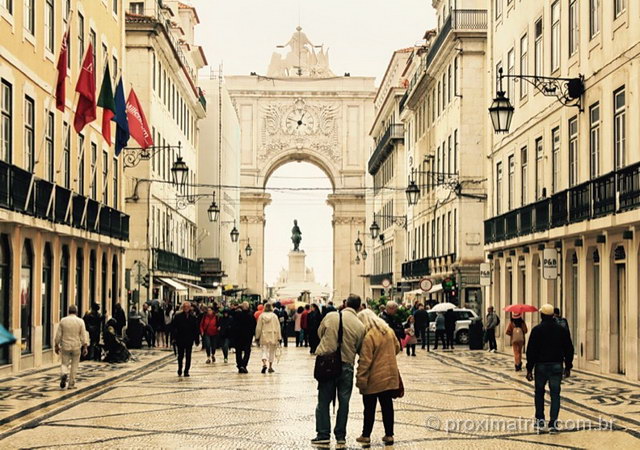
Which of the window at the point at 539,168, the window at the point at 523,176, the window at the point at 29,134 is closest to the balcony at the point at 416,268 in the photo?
the window at the point at 523,176

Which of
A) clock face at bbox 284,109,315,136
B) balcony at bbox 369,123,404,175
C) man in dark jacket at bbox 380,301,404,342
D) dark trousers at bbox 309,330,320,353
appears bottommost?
dark trousers at bbox 309,330,320,353

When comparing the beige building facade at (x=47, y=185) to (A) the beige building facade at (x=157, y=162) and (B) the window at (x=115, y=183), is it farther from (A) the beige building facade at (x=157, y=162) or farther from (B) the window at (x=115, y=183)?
(A) the beige building facade at (x=157, y=162)

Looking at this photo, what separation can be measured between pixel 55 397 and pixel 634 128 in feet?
39.8

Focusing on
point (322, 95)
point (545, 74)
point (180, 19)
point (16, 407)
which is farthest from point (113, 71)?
point (322, 95)

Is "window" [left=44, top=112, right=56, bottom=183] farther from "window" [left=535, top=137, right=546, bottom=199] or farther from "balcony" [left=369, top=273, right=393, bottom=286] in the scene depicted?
"balcony" [left=369, top=273, right=393, bottom=286]

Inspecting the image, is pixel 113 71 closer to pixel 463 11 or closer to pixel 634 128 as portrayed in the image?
pixel 463 11

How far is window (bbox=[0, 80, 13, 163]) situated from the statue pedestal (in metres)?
98.7

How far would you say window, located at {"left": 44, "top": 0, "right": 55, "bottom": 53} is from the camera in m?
29.1

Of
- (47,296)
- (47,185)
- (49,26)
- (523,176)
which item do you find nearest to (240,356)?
(47,296)

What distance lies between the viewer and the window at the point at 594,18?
27.5 metres

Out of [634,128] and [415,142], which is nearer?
[634,128]

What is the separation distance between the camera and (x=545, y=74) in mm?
33125

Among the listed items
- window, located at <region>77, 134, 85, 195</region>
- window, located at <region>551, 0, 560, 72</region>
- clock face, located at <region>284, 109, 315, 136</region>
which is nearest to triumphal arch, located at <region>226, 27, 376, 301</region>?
clock face, located at <region>284, 109, 315, 136</region>

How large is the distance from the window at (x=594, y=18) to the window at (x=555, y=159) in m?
4.02
